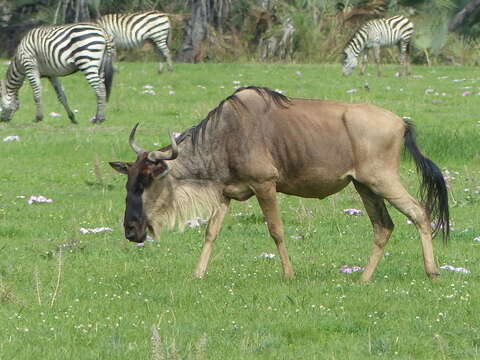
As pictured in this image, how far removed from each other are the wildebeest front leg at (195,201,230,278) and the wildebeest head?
22.4 inches

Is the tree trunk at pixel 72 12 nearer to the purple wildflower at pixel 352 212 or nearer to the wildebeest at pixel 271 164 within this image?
the purple wildflower at pixel 352 212

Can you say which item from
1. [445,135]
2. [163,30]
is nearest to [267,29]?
[163,30]

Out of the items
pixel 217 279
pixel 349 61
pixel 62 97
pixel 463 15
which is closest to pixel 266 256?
pixel 217 279

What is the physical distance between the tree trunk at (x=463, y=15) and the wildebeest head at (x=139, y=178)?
1051 inches

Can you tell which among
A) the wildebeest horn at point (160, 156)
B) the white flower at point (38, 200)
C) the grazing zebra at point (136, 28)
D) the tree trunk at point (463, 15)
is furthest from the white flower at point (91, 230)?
the tree trunk at point (463, 15)

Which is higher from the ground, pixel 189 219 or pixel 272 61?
pixel 189 219

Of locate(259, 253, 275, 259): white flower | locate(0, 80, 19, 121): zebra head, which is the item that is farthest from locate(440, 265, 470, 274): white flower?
locate(0, 80, 19, 121): zebra head

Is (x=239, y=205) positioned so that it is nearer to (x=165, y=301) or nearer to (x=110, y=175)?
(x=110, y=175)

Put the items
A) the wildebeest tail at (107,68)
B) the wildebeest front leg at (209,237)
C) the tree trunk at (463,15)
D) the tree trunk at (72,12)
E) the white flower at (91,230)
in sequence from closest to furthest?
the wildebeest front leg at (209,237) → the white flower at (91,230) → the wildebeest tail at (107,68) → the tree trunk at (72,12) → the tree trunk at (463,15)

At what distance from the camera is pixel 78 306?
7.96 metres

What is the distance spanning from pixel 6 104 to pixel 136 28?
10833 millimetres

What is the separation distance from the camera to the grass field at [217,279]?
6934 millimetres

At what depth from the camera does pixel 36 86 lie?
66.2 ft

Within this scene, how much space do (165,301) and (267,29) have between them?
28817 mm
